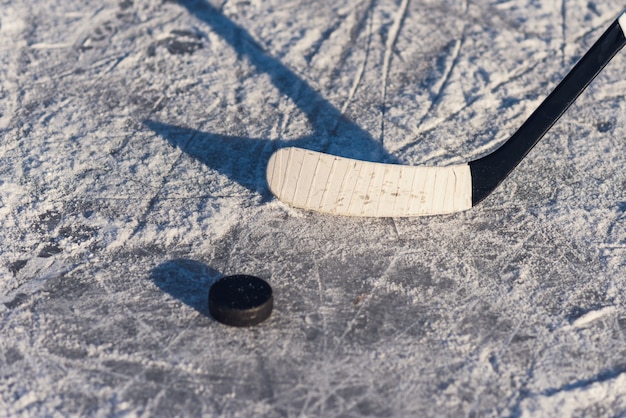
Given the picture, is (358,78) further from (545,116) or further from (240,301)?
(240,301)

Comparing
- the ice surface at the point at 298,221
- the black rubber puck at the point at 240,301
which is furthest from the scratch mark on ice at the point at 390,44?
the black rubber puck at the point at 240,301

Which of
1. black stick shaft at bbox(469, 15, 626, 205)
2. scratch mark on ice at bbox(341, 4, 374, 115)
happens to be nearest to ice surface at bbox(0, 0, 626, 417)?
scratch mark on ice at bbox(341, 4, 374, 115)

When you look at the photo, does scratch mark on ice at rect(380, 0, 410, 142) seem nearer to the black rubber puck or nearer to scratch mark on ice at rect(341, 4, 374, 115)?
scratch mark on ice at rect(341, 4, 374, 115)

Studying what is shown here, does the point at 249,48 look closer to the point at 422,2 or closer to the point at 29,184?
the point at 422,2

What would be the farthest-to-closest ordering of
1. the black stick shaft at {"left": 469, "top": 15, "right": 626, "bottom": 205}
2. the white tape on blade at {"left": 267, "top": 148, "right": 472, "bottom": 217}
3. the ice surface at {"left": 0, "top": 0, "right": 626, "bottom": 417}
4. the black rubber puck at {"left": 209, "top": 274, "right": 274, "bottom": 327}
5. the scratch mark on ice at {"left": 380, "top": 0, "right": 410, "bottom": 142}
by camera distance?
the scratch mark on ice at {"left": 380, "top": 0, "right": 410, "bottom": 142}
the white tape on blade at {"left": 267, "top": 148, "right": 472, "bottom": 217}
the black stick shaft at {"left": 469, "top": 15, "right": 626, "bottom": 205}
the black rubber puck at {"left": 209, "top": 274, "right": 274, "bottom": 327}
the ice surface at {"left": 0, "top": 0, "right": 626, "bottom": 417}

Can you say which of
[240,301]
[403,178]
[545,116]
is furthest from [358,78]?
[240,301]

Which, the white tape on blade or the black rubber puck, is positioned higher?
the white tape on blade

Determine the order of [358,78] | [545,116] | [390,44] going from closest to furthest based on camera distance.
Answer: [545,116]
[358,78]
[390,44]
